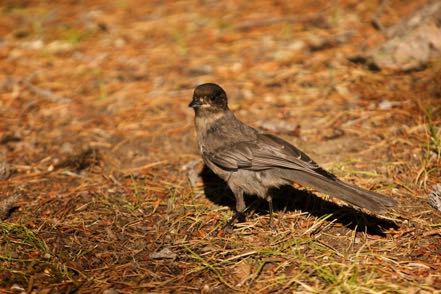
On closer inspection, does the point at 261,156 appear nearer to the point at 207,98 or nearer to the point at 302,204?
the point at 302,204

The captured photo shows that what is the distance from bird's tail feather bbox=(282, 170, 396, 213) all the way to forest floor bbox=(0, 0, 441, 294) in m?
0.38

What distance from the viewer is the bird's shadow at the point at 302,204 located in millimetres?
4875

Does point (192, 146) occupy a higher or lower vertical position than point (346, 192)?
lower

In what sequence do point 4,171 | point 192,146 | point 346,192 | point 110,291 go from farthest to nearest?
point 192,146 → point 4,171 → point 346,192 → point 110,291

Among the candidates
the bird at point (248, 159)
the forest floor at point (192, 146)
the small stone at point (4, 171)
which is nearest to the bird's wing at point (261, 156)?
the bird at point (248, 159)

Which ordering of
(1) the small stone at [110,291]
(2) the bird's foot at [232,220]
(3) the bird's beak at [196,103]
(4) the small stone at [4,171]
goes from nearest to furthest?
1. (1) the small stone at [110,291]
2. (2) the bird's foot at [232,220]
3. (3) the bird's beak at [196,103]
4. (4) the small stone at [4,171]

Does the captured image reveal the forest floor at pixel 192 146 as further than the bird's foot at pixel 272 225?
No

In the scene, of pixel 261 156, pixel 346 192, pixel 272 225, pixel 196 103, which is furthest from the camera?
pixel 196 103

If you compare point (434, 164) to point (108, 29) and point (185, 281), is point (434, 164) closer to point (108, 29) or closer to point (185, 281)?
point (185, 281)

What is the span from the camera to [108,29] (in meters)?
9.62

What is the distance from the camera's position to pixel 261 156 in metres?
5.21

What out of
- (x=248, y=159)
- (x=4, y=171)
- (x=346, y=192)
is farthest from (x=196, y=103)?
(x=4, y=171)

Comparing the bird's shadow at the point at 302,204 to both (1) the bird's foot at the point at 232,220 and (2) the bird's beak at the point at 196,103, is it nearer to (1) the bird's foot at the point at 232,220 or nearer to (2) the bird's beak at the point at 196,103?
(1) the bird's foot at the point at 232,220

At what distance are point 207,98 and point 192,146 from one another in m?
1.13
